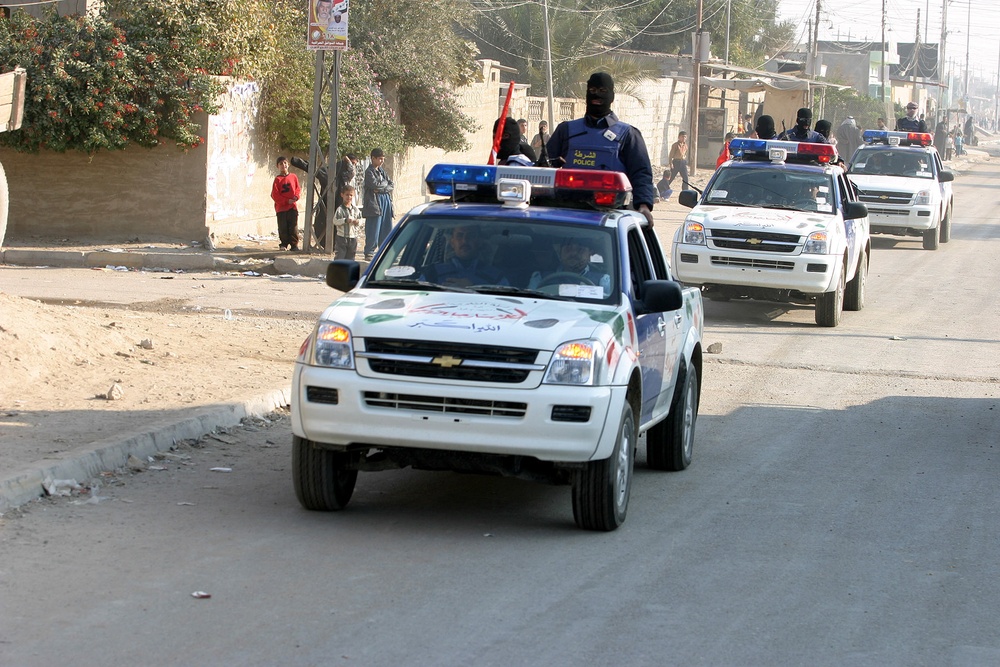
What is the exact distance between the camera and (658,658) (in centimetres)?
495

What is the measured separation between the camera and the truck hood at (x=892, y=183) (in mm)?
24953

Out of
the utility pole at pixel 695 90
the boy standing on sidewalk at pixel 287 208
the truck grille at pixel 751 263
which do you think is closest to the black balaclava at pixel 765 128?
the truck grille at pixel 751 263

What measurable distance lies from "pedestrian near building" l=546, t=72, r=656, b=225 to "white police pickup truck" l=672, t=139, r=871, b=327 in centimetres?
553

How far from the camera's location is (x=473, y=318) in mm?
6523

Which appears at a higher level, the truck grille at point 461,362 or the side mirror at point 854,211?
the side mirror at point 854,211

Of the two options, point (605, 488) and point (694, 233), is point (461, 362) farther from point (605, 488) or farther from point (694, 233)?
point (694, 233)

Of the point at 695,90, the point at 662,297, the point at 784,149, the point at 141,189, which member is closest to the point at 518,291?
the point at 662,297

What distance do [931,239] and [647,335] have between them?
64.7 feet

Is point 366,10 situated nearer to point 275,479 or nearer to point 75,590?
point 275,479

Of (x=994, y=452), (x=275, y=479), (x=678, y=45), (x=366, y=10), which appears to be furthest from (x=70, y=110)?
(x=678, y=45)

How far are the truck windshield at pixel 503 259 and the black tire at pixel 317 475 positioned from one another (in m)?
1.05

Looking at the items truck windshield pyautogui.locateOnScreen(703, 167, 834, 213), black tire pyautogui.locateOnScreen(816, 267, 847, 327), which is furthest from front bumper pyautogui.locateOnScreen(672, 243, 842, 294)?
truck windshield pyautogui.locateOnScreen(703, 167, 834, 213)

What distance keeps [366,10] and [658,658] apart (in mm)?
23804

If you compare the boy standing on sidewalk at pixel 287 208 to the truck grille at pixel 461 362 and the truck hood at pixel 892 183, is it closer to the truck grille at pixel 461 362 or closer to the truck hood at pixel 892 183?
the truck hood at pixel 892 183
